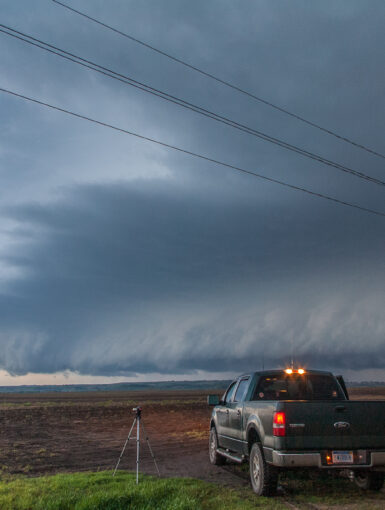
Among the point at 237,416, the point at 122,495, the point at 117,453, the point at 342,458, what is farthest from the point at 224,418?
the point at 117,453

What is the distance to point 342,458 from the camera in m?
9.09

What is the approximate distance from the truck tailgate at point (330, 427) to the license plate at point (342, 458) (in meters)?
0.10

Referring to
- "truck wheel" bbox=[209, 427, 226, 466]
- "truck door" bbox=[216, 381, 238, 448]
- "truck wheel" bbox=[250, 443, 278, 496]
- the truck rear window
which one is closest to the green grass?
"truck wheel" bbox=[250, 443, 278, 496]

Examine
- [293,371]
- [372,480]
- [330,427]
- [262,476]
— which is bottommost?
[372,480]

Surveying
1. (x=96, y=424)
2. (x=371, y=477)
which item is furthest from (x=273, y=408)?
(x=96, y=424)

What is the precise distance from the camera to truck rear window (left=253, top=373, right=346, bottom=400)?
11242 mm

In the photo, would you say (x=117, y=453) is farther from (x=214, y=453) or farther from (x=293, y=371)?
(x=293, y=371)

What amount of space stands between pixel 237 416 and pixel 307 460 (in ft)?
8.97

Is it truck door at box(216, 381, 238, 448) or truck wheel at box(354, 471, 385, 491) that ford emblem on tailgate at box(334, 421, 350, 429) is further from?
truck door at box(216, 381, 238, 448)

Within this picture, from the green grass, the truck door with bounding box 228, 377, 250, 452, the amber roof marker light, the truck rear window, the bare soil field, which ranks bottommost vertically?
the bare soil field

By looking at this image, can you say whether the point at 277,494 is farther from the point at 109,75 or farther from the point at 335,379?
the point at 109,75

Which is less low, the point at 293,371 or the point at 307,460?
the point at 293,371

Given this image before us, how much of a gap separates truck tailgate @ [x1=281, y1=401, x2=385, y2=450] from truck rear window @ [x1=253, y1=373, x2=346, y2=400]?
196cm

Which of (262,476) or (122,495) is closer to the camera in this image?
(122,495)
